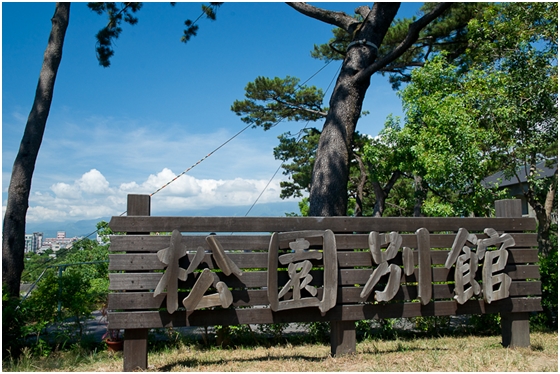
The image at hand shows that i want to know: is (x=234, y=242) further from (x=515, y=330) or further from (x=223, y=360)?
(x=515, y=330)

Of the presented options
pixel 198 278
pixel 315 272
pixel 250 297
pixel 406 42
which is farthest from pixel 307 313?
pixel 406 42

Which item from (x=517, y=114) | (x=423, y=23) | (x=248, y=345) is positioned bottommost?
(x=248, y=345)

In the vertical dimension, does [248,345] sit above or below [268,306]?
below

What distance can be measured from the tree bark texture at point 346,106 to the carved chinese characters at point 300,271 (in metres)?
2.59

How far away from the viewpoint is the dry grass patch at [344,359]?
4.15 m

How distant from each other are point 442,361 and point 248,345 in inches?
94.0

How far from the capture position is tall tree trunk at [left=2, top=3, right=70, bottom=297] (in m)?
5.67

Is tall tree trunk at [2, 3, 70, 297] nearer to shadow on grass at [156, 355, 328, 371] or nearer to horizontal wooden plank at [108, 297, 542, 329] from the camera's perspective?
horizontal wooden plank at [108, 297, 542, 329]

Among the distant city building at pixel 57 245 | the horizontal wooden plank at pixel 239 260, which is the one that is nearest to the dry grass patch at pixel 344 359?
the horizontal wooden plank at pixel 239 260

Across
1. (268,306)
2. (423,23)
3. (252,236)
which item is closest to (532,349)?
(268,306)

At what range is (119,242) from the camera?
13.4 feet

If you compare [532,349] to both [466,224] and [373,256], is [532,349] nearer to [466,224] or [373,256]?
[466,224]

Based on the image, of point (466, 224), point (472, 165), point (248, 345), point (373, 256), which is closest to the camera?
point (373, 256)

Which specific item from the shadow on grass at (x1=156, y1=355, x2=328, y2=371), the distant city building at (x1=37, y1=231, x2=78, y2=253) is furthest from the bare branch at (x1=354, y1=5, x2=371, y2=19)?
the distant city building at (x1=37, y1=231, x2=78, y2=253)
